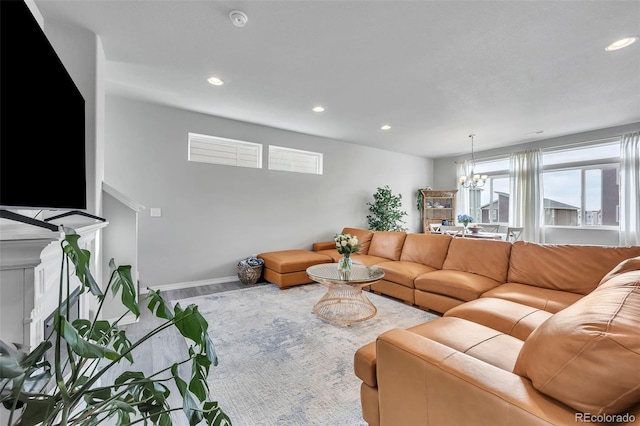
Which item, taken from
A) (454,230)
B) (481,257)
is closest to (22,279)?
(481,257)

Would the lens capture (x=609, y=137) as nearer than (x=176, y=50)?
No

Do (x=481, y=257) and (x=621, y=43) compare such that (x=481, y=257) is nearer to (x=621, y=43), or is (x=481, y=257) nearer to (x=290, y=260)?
(x=621, y=43)

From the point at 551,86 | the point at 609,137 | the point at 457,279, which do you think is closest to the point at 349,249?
the point at 457,279

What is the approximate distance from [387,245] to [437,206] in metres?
3.63

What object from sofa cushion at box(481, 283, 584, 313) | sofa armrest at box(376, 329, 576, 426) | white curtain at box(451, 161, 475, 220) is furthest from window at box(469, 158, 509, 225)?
sofa armrest at box(376, 329, 576, 426)

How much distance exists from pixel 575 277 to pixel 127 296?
Answer: 3.40m

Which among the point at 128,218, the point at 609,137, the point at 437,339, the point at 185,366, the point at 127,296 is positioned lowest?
the point at 185,366

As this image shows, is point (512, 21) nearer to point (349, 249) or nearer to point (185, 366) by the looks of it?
point (349, 249)

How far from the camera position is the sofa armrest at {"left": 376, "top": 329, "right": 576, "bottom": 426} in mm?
836

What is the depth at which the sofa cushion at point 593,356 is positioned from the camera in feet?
2.36

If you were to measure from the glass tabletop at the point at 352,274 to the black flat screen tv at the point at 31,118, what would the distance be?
2.12 metres

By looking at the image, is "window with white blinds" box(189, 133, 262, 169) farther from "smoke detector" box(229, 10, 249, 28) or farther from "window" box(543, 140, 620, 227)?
"window" box(543, 140, 620, 227)

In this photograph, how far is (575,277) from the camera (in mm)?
2494

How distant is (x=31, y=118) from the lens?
1.07m
